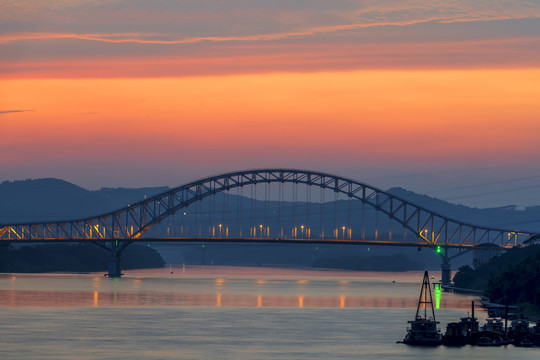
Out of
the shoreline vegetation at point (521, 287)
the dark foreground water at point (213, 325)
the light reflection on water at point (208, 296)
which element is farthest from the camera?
the light reflection on water at point (208, 296)

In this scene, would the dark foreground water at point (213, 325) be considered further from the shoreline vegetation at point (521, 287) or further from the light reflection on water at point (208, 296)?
the shoreline vegetation at point (521, 287)

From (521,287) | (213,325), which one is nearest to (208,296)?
(521,287)

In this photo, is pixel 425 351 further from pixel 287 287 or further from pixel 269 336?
pixel 287 287

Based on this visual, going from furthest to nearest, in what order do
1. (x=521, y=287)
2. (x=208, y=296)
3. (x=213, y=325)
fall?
(x=208, y=296)
(x=521, y=287)
(x=213, y=325)

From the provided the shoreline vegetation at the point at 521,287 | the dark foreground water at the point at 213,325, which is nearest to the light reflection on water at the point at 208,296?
the dark foreground water at the point at 213,325

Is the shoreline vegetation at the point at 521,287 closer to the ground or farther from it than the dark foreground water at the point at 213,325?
farther from it

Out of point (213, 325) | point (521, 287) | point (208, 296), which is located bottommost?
point (213, 325)

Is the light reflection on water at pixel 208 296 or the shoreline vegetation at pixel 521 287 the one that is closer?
the shoreline vegetation at pixel 521 287

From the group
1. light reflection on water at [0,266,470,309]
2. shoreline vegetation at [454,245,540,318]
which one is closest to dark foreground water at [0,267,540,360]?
light reflection on water at [0,266,470,309]

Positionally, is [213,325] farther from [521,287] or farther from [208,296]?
[208,296]
